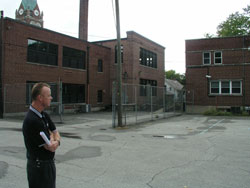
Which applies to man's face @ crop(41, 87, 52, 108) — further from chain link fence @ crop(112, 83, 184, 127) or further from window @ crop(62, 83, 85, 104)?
window @ crop(62, 83, 85, 104)

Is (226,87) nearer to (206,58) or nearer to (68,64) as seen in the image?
(206,58)

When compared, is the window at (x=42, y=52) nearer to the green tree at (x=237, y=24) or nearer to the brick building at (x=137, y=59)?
the brick building at (x=137, y=59)

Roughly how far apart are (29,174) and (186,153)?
18.8 feet

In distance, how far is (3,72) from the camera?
19062mm

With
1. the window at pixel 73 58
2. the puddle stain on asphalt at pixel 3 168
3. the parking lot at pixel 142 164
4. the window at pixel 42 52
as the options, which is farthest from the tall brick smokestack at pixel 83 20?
the puddle stain on asphalt at pixel 3 168

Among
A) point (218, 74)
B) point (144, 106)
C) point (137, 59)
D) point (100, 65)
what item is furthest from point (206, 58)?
point (144, 106)

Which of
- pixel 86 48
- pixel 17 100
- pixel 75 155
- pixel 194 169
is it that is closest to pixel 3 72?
pixel 17 100

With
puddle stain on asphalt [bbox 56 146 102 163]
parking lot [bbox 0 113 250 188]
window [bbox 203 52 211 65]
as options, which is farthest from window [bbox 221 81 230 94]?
puddle stain on asphalt [bbox 56 146 102 163]

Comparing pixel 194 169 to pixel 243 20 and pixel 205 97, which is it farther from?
pixel 243 20

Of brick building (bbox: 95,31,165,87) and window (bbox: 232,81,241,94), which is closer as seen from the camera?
window (bbox: 232,81,241,94)

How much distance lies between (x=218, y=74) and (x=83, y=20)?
17.6 m

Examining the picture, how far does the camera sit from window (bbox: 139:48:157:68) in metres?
32.4

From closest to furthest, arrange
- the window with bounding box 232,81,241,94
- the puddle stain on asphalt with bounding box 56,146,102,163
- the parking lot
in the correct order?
the parking lot < the puddle stain on asphalt with bounding box 56,146,102,163 < the window with bounding box 232,81,241,94

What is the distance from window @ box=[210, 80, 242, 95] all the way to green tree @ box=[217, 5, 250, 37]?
1919 cm
